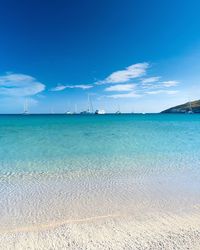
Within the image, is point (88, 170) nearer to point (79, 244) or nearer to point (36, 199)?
point (36, 199)

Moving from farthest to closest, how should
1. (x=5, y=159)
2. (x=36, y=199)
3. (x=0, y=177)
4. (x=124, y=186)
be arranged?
(x=5, y=159)
(x=0, y=177)
(x=124, y=186)
(x=36, y=199)

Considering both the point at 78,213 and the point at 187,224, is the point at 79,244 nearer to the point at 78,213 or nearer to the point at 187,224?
the point at 78,213

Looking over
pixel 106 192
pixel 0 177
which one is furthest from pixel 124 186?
pixel 0 177

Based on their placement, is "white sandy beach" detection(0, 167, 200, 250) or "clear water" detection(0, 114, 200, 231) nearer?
"white sandy beach" detection(0, 167, 200, 250)

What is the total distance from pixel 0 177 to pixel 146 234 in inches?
279

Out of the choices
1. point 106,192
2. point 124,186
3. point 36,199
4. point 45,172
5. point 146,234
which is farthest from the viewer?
point 45,172

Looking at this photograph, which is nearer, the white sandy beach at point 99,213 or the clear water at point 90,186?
the white sandy beach at point 99,213

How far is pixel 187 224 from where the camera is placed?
5.79 metres

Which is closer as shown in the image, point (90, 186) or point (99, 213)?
point (99, 213)

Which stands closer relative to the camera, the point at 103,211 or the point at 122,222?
the point at 122,222

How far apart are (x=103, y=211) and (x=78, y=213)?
2.30 feet

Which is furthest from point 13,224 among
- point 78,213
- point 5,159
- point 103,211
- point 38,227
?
point 5,159

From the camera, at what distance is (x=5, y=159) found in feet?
46.6

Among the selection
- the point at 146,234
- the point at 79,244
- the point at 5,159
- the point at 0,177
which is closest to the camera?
the point at 79,244
